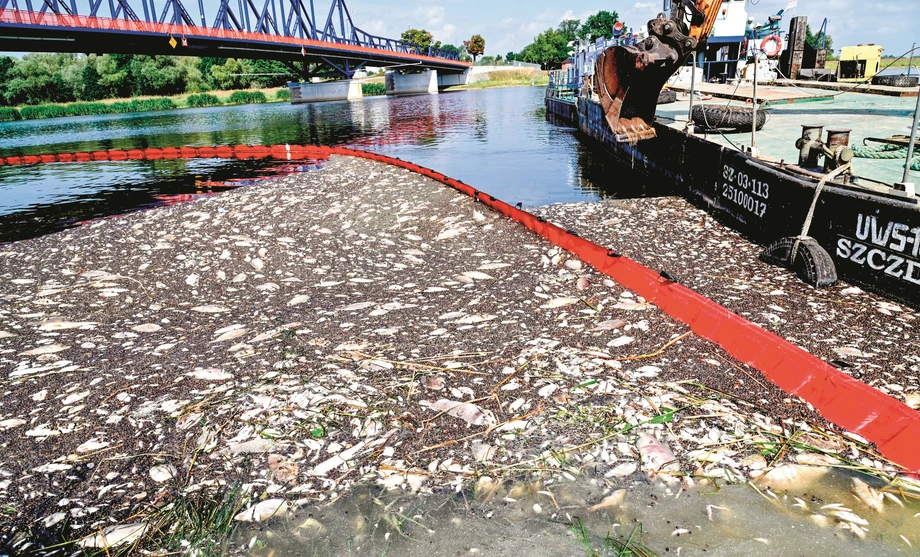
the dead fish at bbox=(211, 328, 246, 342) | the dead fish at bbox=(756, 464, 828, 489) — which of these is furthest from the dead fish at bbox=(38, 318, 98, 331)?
the dead fish at bbox=(756, 464, 828, 489)

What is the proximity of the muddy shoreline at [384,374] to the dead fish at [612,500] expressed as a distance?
0.22 meters

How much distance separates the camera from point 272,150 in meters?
31.9

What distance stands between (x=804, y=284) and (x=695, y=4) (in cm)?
823

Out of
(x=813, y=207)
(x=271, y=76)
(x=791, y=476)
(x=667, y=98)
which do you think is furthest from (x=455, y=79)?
(x=791, y=476)

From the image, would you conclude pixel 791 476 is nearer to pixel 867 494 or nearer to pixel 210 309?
pixel 867 494

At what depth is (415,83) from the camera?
133625 millimetres

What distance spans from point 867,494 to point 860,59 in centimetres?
3055

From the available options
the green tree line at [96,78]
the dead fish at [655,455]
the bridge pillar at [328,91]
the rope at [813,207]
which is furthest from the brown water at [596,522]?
the green tree line at [96,78]

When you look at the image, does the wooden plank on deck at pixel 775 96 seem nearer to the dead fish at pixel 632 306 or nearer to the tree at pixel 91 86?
the dead fish at pixel 632 306

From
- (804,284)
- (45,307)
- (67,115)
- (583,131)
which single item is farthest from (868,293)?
(67,115)

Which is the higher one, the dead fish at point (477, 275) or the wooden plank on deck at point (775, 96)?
the wooden plank on deck at point (775, 96)

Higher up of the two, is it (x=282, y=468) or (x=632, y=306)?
(x=632, y=306)

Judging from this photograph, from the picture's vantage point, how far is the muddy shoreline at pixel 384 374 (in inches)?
185

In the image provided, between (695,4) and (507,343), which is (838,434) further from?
(695,4)
